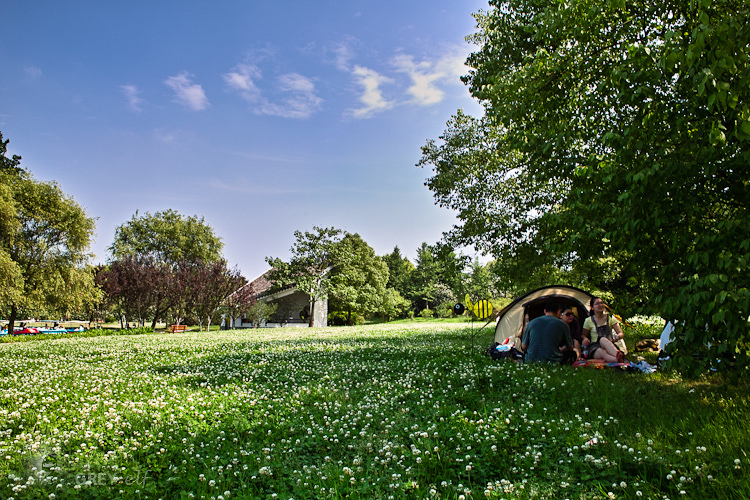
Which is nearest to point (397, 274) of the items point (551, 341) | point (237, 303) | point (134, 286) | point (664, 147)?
point (237, 303)

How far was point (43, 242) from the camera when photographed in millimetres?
26375

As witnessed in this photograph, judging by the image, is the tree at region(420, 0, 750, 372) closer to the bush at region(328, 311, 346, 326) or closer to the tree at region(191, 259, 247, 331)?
the tree at region(191, 259, 247, 331)

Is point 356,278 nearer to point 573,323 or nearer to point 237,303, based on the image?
point 237,303

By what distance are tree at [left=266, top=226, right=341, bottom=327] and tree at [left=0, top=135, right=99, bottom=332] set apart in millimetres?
14495

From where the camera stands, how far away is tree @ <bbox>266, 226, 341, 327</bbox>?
3784 centimetres

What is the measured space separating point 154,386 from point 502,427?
21.5 ft

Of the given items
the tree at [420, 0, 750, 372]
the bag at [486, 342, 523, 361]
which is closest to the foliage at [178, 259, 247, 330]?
the bag at [486, 342, 523, 361]

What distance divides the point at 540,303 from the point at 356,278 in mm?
29815

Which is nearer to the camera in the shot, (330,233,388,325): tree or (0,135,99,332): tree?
(0,135,99,332): tree

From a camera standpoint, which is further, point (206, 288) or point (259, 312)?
point (259, 312)

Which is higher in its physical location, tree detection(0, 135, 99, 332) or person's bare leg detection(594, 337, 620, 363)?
tree detection(0, 135, 99, 332)

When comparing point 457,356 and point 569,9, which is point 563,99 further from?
point 457,356

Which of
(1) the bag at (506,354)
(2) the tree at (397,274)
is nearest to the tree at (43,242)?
(1) the bag at (506,354)

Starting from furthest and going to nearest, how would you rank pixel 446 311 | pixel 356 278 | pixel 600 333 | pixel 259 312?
pixel 446 311, pixel 356 278, pixel 259 312, pixel 600 333
